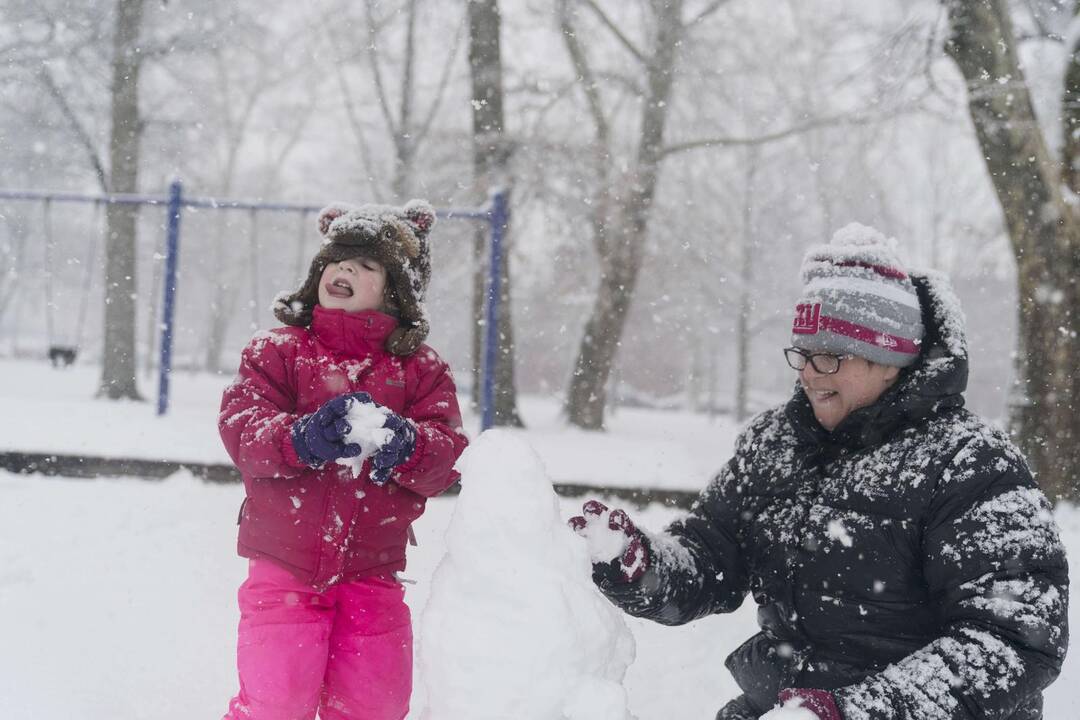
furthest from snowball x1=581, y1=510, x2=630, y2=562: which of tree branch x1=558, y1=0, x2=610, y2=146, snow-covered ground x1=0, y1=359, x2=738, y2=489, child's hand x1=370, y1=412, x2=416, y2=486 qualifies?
tree branch x1=558, y1=0, x2=610, y2=146

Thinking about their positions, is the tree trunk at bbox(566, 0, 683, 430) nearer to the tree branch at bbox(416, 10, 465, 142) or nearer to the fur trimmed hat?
the tree branch at bbox(416, 10, 465, 142)

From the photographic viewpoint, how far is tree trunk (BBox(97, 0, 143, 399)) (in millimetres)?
9344

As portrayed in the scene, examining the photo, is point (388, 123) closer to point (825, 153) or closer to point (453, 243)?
point (453, 243)

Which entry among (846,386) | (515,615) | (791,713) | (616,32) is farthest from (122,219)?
(791,713)

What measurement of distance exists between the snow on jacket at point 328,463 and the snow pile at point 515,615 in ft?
2.22

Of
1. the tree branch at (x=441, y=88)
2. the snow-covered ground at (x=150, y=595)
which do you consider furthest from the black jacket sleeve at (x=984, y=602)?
the tree branch at (x=441, y=88)

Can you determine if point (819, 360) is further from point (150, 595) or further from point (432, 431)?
point (150, 595)

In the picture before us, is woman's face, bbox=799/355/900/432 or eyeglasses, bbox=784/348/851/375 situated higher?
eyeglasses, bbox=784/348/851/375

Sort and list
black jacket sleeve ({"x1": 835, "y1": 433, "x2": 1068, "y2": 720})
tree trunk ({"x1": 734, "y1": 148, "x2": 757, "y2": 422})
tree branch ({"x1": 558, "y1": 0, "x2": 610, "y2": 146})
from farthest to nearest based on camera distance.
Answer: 1. tree trunk ({"x1": 734, "y1": 148, "x2": 757, "y2": 422})
2. tree branch ({"x1": 558, "y1": 0, "x2": 610, "y2": 146})
3. black jacket sleeve ({"x1": 835, "y1": 433, "x2": 1068, "y2": 720})

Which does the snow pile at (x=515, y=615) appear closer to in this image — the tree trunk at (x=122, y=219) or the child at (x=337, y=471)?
the child at (x=337, y=471)

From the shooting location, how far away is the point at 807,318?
201cm

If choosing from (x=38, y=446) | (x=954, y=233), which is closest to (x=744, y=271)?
(x=954, y=233)

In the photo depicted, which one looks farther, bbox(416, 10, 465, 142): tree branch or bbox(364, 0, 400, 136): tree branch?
bbox(364, 0, 400, 136): tree branch

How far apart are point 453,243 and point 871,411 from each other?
6.73 meters
